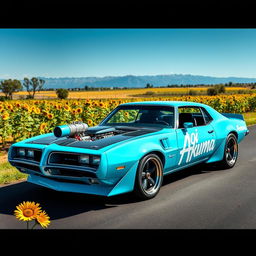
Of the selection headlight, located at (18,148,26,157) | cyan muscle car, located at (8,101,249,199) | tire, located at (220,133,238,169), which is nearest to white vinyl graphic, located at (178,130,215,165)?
cyan muscle car, located at (8,101,249,199)

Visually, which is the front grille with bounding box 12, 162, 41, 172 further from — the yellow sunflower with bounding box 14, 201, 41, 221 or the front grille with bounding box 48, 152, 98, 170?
the yellow sunflower with bounding box 14, 201, 41, 221

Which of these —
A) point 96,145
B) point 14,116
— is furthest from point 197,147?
point 14,116

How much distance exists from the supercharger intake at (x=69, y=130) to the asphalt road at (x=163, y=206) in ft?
3.17

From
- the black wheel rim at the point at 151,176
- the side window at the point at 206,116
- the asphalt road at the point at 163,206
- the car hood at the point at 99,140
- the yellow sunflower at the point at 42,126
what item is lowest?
the asphalt road at the point at 163,206

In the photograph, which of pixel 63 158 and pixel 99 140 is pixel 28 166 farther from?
pixel 99 140

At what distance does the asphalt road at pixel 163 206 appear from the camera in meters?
3.90

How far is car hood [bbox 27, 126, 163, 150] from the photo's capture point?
176 inches

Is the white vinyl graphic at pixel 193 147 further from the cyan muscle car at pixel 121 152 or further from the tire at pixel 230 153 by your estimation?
the tire at pixel 230 153

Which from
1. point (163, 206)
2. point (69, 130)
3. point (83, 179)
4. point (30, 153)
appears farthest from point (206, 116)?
point (30, 153)

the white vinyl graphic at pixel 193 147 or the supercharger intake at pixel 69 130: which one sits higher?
the supercharger intake at pixel 69 130

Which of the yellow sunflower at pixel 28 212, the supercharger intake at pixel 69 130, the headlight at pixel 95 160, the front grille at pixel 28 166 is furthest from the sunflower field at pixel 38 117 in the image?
the yellow sunflower at pixel 28 212

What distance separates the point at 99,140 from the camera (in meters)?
4.71

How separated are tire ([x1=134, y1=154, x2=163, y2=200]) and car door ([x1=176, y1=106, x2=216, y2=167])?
566 mm
